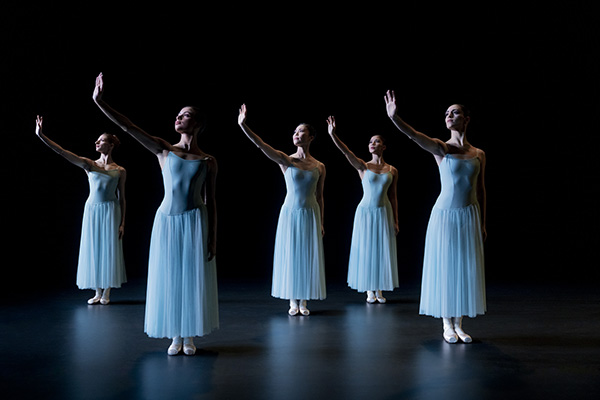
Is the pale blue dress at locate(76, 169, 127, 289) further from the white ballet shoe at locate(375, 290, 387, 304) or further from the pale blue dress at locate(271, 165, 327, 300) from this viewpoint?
the white ballet shoe at locate(375, 290, 387, 304)

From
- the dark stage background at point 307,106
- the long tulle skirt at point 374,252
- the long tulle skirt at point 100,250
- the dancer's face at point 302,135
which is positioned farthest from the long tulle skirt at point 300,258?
the dark stage background at point 307,106

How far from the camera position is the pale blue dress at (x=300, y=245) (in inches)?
183

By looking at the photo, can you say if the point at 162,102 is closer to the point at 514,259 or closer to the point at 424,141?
the point at 424,141

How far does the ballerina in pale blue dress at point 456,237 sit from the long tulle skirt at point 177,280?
61.4 inches

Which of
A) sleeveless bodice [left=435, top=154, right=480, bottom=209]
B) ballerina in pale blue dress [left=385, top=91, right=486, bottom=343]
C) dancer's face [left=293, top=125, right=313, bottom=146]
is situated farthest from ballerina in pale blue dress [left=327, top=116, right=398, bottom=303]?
sleeveless bodice [left=435, top=154, right=480, bottom=209]

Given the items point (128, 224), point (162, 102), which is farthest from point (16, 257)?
point (162, 102)

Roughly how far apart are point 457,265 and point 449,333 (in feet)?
1.61

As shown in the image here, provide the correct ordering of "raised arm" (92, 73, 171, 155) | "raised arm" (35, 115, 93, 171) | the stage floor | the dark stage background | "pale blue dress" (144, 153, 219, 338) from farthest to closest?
the dark stage background < "raised arm" (35, 115, 93, 171) < "pale blue dress" (144, 153, 219, 338) < "raised arm" (92, 73, 171, 155) < the stage floor

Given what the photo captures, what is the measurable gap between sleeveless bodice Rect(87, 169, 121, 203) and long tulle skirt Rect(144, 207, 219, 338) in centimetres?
227

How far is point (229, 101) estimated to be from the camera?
720cm

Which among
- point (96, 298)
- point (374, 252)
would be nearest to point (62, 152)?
point (96, 298)

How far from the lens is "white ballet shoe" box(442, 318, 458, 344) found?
365 cm

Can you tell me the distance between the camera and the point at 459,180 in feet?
11.8

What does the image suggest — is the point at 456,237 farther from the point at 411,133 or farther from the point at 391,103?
the point at 391,103
